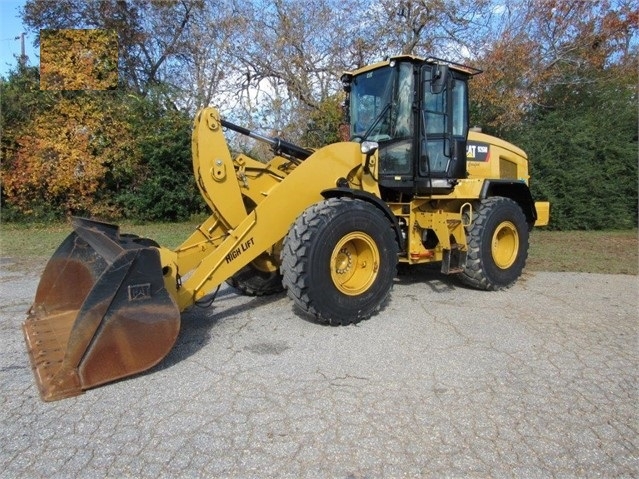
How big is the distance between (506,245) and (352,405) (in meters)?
4.30

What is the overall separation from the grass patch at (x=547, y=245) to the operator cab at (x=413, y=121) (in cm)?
301

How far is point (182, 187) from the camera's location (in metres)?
14.8

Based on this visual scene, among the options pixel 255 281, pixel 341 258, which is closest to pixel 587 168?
pixel 341 258

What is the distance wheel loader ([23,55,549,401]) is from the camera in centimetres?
335

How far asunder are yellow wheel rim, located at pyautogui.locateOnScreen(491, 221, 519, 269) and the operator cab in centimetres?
111

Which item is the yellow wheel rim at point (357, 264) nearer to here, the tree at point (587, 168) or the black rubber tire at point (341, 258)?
the black rubber tire at point (341, 258)

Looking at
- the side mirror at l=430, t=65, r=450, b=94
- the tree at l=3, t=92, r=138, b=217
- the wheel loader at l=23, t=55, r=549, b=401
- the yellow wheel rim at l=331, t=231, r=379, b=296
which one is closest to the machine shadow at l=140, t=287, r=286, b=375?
the wheel loader at l=23, t=55, r=549, b=401

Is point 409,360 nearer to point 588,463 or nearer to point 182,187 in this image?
point 588,463

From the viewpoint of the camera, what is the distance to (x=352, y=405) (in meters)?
3.09

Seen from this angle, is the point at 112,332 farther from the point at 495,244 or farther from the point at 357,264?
the point at 495,244

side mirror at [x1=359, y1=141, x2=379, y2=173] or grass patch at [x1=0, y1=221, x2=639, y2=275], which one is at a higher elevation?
side mirror at [x1=359, y1=141, x2=379, y2=173]

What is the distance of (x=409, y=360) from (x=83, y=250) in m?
3.00

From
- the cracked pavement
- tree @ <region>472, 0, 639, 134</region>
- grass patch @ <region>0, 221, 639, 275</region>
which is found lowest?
the cracked pavement

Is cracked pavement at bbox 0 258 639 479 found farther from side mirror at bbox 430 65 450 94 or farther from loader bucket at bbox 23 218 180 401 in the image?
side mirror at bbox 430 65 450 94
